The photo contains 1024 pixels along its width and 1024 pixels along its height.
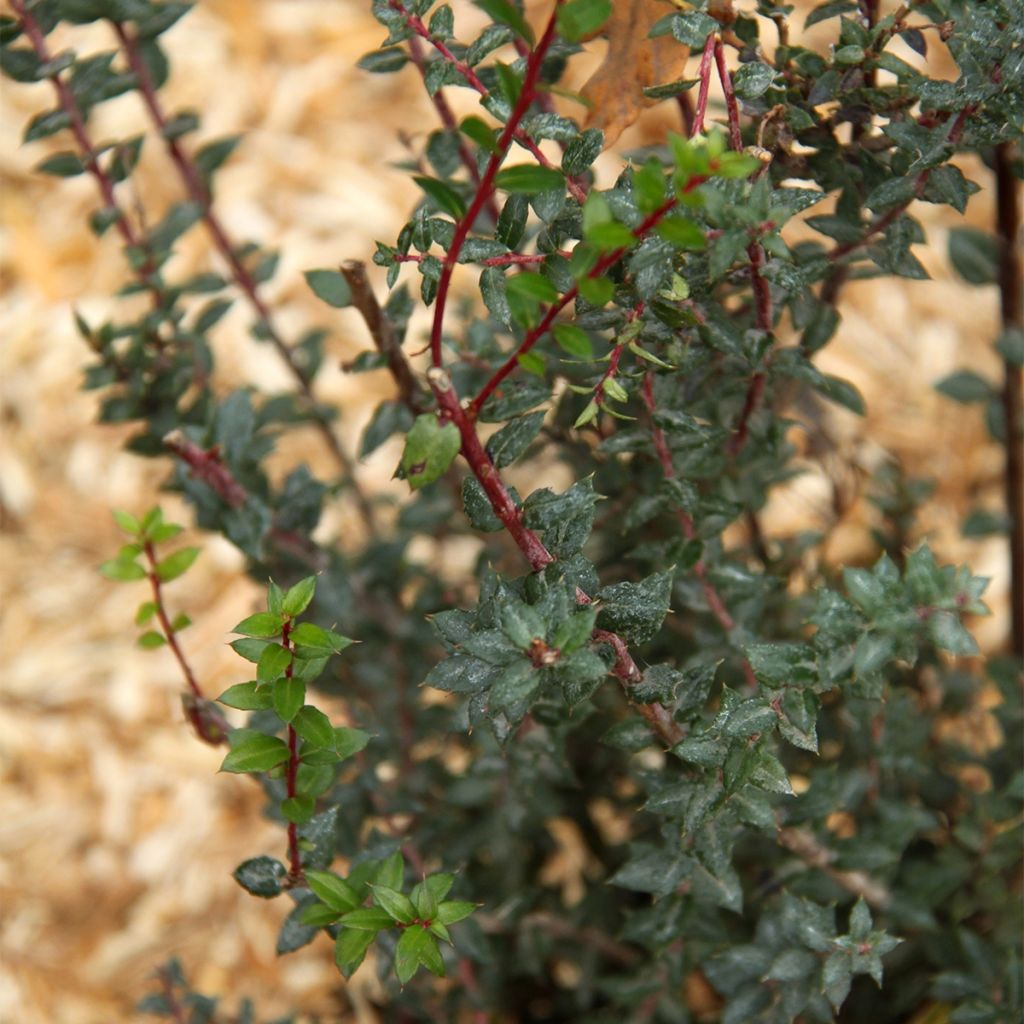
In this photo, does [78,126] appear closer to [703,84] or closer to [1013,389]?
[703,84]

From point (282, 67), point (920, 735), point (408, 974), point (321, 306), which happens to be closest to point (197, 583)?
point (321, 306)

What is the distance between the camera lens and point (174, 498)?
178 centimetres

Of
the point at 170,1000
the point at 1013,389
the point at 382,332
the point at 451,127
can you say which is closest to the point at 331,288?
the point at 382,332

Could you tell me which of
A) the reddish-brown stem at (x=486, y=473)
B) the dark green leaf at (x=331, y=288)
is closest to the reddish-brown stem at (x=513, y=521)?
the reddish-brown stem at (x=486, y=473)

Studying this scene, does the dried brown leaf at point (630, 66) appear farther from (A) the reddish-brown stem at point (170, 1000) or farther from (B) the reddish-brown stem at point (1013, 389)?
(A) the reddish-brown stem at point (170, 1000)

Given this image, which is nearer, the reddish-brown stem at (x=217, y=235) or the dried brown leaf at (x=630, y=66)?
the dried brown leaf at (x=630, y=66)

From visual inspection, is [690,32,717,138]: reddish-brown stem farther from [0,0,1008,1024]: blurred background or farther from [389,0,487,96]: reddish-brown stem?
[0,0,1008,1024]: blurred background

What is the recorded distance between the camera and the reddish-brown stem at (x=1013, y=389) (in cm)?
95

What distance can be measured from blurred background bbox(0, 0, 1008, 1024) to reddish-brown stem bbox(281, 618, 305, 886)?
59 cm

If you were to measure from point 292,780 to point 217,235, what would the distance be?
567 mm

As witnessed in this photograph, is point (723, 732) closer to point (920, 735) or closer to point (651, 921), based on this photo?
point (651, 921)

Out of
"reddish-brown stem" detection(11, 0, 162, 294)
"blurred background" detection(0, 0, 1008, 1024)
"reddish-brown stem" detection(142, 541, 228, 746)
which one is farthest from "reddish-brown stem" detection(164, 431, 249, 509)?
"blurred background" detection(0, 0, 1008, 1024)

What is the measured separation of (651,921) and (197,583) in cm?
117

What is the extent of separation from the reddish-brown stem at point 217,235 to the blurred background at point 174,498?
1.30 ft
